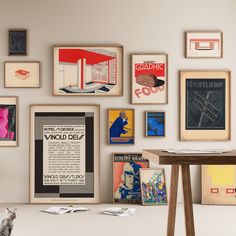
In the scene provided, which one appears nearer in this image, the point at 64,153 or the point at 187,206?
the point at 187,206

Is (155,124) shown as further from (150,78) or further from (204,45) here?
(204,45)

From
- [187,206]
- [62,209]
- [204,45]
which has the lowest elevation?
[62,209]

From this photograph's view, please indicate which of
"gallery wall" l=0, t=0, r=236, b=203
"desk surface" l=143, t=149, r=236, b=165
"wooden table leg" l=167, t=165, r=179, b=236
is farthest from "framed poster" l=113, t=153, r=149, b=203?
"desk surface" l=143, t=149, r=236, b=165

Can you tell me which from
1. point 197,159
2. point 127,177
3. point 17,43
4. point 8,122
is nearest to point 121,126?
point 127,177

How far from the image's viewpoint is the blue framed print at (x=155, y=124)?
510 cm

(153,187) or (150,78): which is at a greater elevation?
(150,78)

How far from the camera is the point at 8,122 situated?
5.08 m

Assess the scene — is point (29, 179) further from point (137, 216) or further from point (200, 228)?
point (200, 228)

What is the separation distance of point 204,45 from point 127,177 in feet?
5.04

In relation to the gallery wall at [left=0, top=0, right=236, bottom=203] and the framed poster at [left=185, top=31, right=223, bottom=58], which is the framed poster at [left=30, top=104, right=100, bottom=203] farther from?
the framed poster at [left=185, top=31, right=223, bottom=58]

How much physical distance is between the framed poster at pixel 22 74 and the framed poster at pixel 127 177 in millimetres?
1105

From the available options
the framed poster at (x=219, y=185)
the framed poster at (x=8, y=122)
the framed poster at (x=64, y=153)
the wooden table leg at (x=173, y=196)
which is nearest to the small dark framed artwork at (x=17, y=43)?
the framed poster at (x=8, y=122)

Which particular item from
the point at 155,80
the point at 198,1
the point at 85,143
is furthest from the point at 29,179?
the point at 198,1

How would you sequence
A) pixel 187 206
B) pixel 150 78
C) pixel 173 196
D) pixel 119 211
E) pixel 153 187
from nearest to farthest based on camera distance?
pixel 187 206
pixel 173 196
pixel 119 211
pixel 153 187
pixel 150 78
